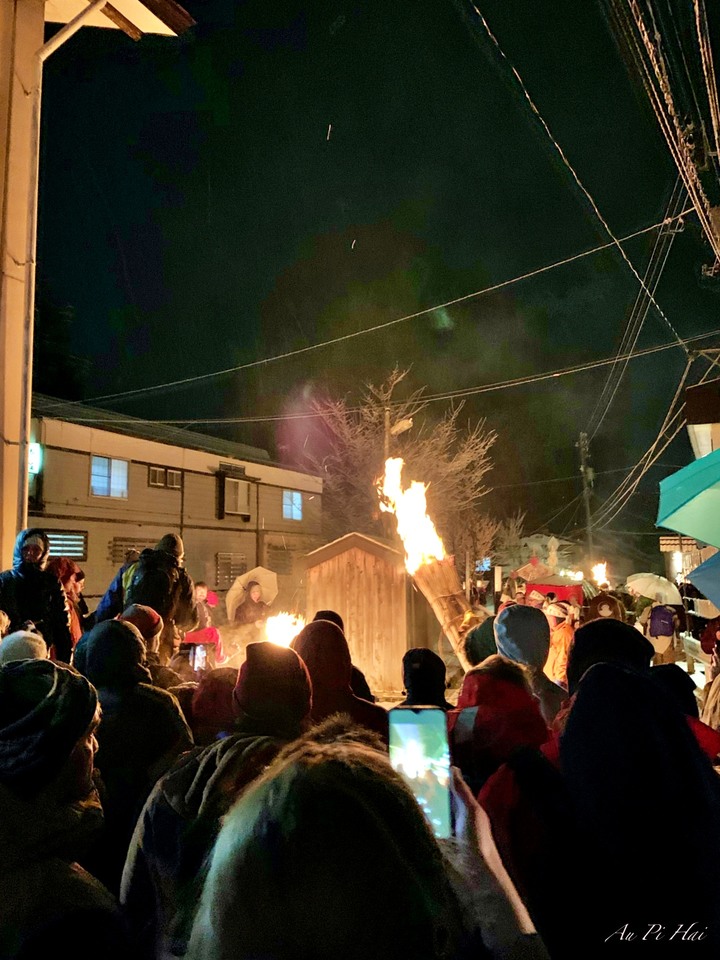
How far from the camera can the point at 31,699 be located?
71.2 inches

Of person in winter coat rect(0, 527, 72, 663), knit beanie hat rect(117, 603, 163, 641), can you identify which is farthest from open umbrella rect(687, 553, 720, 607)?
person in winter coat rect(0, 527, 72, 663)

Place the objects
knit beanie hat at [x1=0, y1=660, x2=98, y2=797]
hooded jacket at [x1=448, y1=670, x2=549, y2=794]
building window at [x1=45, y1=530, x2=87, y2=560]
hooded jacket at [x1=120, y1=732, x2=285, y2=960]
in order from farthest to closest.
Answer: building window at [x1=45, y1=530, x2=87, y2=560] → hooded jacket at [x1=448, y1=670, x2=549, y2=794] → hooded jacket at [x1=120, y1=732, x2=285, y2=960] → knit beanie hat at [x1=0, y1=660, x2=98, y2=797]

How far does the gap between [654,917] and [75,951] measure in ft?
6.04

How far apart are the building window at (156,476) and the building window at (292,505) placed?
25.4ft

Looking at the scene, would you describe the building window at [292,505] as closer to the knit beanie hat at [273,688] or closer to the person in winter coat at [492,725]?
the person in winter coat at [492,725]

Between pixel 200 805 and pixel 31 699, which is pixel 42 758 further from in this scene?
pixel 200 805

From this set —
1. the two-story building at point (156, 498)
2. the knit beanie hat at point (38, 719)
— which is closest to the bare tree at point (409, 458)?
the two-story building at point (156, 498)

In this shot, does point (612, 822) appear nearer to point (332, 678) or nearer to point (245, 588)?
point (332, 678)

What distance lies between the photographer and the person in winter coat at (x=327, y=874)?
953 mm

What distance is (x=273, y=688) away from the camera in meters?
2.73

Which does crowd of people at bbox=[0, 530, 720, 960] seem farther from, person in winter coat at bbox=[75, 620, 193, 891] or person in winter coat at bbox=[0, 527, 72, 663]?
person in winter coat at bbox=[0, 527, 72, 663]

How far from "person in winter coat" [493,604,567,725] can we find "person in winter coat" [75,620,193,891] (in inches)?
Answer: 91.1

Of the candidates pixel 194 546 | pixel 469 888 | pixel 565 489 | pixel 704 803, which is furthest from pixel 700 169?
pixel 565 489

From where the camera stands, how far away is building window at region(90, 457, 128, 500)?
722 inches
